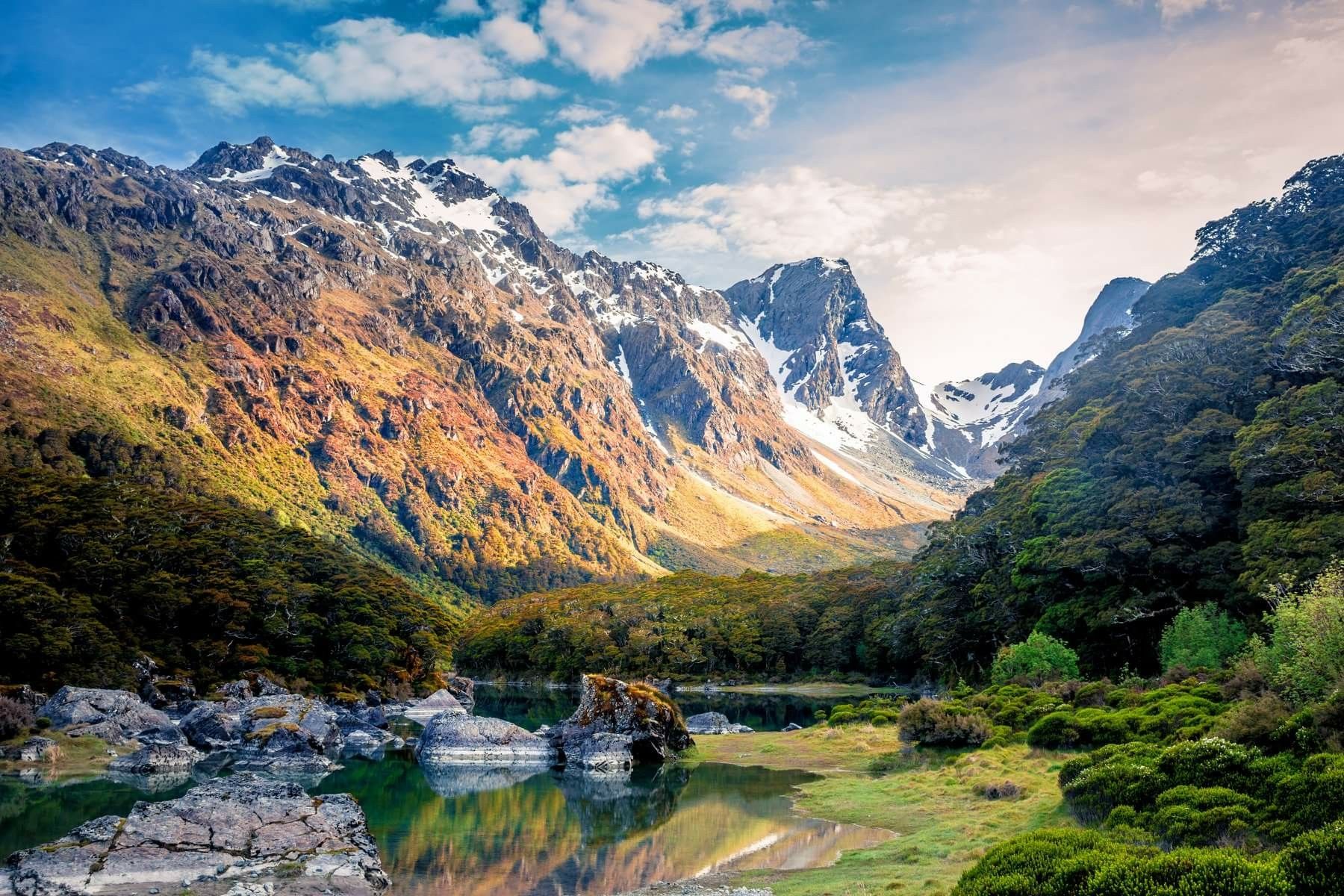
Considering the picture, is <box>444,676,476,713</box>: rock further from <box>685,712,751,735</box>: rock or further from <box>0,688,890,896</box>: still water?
<box>0,688,890,896</box>: still water

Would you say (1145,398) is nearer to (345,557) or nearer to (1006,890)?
(1006,890)

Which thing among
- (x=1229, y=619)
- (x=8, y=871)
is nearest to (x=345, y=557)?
(x=8, y=871)

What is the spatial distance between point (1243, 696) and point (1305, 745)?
10.2 m

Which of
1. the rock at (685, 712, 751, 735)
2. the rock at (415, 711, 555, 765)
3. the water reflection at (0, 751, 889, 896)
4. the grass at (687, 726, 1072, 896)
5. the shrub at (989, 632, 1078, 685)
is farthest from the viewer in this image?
the rock at (685, 712, 751, 735)

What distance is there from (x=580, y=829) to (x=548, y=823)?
178 cm

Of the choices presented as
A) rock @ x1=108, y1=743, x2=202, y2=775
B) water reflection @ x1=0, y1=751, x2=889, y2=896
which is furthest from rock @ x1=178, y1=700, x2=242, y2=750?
water reflection @ x1=0, y1=751, x2=889, y2=896

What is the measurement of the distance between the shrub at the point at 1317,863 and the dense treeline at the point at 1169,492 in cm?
3112

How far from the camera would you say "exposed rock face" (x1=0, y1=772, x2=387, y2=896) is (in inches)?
874

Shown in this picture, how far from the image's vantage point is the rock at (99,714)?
4941 cm

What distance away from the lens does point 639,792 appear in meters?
41.0

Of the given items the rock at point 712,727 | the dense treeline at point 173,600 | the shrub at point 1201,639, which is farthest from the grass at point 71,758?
the shrub at point 1201,639

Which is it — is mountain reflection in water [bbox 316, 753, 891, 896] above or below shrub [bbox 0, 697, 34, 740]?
below

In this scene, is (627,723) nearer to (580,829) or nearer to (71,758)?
(580,829)

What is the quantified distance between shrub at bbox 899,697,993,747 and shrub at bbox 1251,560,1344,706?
15.2 metres
